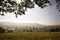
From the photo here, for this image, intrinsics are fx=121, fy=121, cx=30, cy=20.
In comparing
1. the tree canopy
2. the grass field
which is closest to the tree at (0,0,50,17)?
the tree canopy

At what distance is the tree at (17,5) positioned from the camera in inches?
59.7

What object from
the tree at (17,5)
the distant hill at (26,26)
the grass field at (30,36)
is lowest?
the grass field at (30,36)

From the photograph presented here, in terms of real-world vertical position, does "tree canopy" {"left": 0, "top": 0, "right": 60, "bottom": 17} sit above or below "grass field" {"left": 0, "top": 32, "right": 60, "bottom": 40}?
above

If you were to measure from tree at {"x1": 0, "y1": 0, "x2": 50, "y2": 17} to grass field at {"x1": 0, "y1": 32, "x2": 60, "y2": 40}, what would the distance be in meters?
0.26

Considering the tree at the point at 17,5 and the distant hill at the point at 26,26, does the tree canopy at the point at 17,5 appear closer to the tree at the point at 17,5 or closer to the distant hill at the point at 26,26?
the tree at the point at 17,5

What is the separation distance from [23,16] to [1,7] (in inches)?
11.8

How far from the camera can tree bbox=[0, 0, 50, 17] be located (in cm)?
152

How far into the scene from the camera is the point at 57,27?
4.98ft

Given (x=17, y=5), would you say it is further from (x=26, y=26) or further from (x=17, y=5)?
(x=26, y=26)

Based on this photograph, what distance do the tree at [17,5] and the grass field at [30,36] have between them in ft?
0.87

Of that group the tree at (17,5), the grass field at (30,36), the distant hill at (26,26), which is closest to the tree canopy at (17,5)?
the tree at (17,5)

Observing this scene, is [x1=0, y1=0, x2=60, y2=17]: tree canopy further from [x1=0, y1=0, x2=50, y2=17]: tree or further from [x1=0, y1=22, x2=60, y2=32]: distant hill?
[x1=0, y1=22, x2=60, y2=32]: distant hill

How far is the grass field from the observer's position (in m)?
1.47

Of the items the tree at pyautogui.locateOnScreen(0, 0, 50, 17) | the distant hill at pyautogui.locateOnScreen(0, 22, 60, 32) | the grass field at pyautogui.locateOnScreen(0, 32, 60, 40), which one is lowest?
the grass field at pyautogui.locateOnScreen(0, 32, 60, 40)
